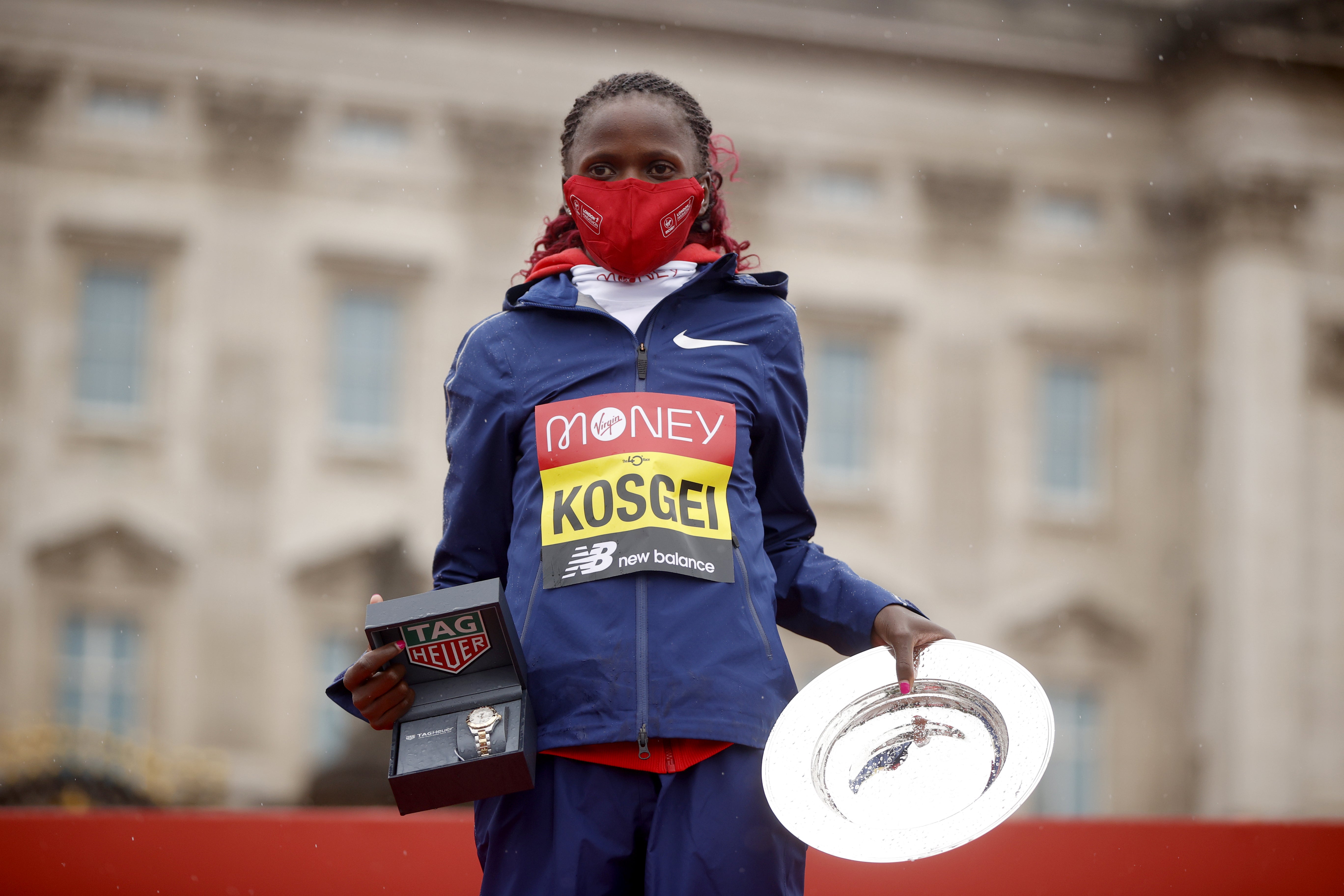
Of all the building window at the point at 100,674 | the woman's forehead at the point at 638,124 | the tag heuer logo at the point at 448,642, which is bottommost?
the building window at the point at 100,674

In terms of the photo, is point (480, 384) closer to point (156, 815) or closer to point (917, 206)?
point (156, 815)

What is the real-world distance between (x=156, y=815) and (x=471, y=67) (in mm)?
19298

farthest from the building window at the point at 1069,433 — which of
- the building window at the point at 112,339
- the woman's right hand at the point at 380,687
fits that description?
the woman's right hand at the point at 380,687

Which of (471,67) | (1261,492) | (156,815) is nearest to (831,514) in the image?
(1261,492)

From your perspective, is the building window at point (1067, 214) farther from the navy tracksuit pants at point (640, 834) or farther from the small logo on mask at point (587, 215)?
the navy tracksuit pants at point (640, 834)

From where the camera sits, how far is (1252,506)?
72.8 feet

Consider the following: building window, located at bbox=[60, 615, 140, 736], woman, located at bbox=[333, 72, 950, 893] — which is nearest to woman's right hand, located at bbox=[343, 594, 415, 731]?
woman, located at bbox=[333, 72, 950, 893]

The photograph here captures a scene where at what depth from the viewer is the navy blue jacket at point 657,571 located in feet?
6.51

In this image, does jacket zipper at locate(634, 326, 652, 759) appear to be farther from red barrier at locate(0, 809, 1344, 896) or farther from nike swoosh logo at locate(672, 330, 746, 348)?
red barrier at locate(0, 809, 1344, 896)

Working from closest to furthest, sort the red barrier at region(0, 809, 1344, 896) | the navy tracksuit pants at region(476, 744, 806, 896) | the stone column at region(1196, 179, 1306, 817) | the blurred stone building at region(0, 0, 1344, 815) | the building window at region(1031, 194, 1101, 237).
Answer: the navy tracksuit pants at region(476, 744, 806, 896) → the red barrier at region(0, 809, 1344, 896) → the blurred stone building at region(0, 0, 1344, 815) → the stone column at region(1196, 179, 1306, 817) → the building window at region(1031, 194, 1101, 237)

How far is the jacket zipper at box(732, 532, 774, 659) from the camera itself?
2.05m

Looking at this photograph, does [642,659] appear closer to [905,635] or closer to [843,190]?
[905,635]

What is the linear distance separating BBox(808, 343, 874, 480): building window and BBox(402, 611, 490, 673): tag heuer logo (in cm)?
1937

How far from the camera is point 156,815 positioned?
3598 mm
